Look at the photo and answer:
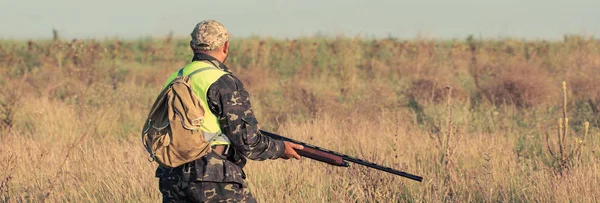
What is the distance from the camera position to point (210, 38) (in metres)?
3.85

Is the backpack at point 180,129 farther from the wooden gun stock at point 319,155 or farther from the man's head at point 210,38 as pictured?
the wooden gun stock at point 319,155

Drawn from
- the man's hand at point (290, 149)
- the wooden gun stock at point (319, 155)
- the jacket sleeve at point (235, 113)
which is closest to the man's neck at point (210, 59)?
the jacket sleeve at point (235, 113)

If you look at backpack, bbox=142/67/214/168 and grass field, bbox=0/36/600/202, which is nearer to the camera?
backpack, bbox=142/67/214/168

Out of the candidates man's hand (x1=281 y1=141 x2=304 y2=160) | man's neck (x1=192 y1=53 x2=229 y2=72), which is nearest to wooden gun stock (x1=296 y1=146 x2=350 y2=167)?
man's hand (x1=281 y1=141 x2=304 y2=160)

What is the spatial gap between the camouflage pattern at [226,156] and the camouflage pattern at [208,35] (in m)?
0.06

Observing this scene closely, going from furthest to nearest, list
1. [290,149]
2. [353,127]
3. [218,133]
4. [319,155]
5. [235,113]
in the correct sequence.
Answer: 1. [353,127]
2. [319,155]
3. [290,149]
4. [218,133]
5. [235,113]

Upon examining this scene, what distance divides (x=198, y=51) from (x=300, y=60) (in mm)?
16156

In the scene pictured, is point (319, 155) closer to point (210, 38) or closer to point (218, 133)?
point (218, 133)

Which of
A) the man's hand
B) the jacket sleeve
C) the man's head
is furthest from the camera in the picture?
the man's hand

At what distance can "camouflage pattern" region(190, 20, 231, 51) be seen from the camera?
3.85m

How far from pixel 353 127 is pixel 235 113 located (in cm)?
Answer: 539

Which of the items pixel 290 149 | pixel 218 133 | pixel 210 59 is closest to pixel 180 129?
pixel 218 133

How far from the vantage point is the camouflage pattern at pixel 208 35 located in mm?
3848

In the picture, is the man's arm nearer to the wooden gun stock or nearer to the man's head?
the man's head
